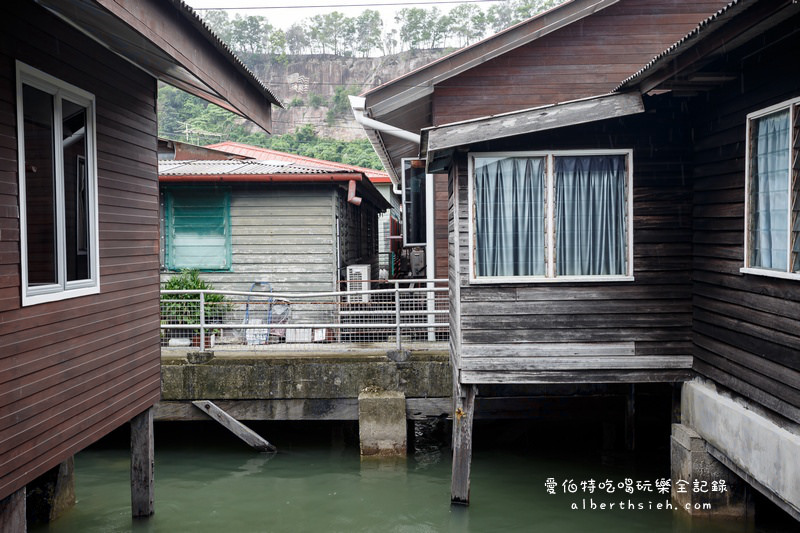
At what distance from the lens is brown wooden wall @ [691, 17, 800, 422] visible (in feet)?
18.0

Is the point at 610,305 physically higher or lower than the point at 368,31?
lower

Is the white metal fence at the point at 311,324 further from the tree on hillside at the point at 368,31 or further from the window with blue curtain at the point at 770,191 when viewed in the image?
the tree on hillside at the point at 368,31

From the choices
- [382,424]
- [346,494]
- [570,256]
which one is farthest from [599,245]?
[346,494]

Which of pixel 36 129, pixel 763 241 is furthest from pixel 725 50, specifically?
pixel 36 129

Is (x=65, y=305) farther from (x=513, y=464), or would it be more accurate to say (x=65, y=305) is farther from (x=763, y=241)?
(x=513, y=464)

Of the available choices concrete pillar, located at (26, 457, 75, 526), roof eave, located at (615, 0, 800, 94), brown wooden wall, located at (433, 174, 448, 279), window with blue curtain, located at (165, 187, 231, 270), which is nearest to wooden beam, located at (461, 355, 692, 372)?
roof eave, located at (615, 0, 800, 94)

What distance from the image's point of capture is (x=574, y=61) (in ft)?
37.4

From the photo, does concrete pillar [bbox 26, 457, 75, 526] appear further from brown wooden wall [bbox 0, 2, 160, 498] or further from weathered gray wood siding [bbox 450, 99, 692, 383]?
weathered gray wood siding [bbox 450, 99, 692, 383]

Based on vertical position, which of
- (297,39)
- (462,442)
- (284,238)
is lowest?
(462,442)

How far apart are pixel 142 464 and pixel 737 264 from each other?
21.0 feet

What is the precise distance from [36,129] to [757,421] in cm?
619

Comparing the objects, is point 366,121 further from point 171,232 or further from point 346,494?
point 346,494

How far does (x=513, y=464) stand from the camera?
988 centimetres

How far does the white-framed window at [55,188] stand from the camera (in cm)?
493
